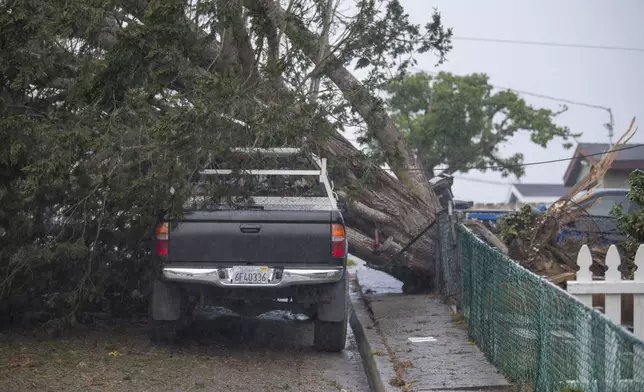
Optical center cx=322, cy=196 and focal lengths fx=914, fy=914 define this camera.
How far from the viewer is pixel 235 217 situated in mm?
8852

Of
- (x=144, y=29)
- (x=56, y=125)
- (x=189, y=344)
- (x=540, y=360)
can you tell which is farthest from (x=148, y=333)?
(x=540, y=360)

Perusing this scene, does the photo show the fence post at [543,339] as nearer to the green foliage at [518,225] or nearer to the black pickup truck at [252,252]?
the black pickup truck at [252,252]

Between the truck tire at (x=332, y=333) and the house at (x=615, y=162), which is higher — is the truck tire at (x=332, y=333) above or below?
below

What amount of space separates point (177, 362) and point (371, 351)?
73.0 inches

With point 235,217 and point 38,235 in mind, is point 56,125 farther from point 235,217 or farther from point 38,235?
point 235,217

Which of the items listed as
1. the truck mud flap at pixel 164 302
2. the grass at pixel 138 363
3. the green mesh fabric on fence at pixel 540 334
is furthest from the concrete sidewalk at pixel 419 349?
the truck mud flap at pixel 164 302

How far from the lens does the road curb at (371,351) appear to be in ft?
25.4

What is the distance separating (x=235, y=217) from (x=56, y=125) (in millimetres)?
2022

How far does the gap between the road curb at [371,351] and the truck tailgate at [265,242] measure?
3.37ft

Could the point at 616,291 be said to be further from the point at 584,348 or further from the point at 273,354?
the point at 273,354

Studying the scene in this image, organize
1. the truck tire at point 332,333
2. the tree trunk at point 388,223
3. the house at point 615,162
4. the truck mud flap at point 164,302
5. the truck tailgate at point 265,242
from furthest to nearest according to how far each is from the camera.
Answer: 1. the house at point 615,162
2. the tree trunk at point 388,223
3. the truck tire at point 332,333
4. the truck mud flap at point 164,302
5. the truck tailgate at point 265,242

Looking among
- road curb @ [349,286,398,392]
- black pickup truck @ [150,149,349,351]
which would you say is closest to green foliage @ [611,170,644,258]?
road curb @ [349,286,398,392]

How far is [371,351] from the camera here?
29.0 ft

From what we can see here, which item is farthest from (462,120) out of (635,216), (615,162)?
(635,216)
